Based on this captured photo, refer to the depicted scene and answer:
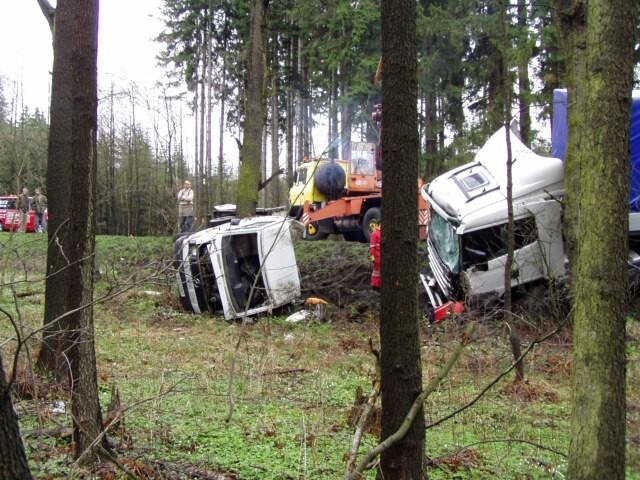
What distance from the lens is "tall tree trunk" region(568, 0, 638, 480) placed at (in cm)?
359

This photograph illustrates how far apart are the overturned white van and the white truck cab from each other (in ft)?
10.2

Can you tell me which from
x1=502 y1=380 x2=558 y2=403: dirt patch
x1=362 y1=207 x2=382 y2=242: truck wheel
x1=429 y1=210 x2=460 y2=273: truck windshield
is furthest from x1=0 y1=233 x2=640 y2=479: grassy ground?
x1=362 y1=207 x2=382 y2=242: truck wheel

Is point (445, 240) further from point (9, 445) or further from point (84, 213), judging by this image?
point (9, 445)

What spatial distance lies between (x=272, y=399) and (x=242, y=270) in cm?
633

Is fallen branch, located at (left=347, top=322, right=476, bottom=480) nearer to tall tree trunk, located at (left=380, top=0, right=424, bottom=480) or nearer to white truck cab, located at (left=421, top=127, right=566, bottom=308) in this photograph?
tall tree trunk, located at (left=380, top=0, right=424, bottom=480)

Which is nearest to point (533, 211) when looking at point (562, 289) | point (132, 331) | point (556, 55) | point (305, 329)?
point (562, 289)

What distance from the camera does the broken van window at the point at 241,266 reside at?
12.5 meters

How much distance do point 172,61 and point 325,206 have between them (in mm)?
16094

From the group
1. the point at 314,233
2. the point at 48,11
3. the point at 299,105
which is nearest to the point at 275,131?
→ the point at 299,105

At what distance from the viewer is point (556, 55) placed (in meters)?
22.6

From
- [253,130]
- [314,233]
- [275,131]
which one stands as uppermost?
[275,131]

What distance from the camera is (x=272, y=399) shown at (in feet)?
21.8

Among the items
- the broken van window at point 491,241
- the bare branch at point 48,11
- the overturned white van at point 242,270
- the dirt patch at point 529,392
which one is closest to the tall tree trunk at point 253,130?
the overturned white van at point 242,270

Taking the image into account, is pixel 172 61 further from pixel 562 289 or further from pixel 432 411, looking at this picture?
pixel 432 411
